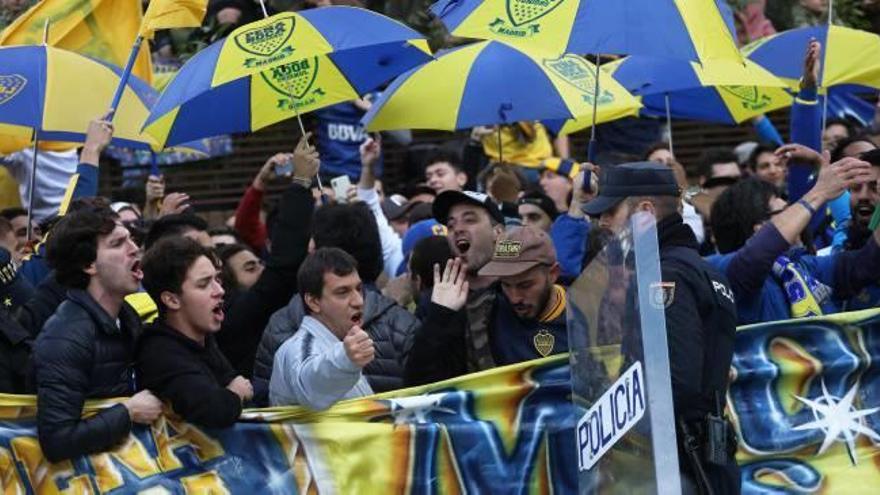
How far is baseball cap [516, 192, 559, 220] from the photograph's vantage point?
11.1m

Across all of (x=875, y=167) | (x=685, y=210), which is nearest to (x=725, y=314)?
(x=875, y=167)

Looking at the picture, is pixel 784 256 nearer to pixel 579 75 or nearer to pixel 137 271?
pixel 579 75

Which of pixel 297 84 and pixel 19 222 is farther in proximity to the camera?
pixel 19 222

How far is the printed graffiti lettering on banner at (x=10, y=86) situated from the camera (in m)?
9.23

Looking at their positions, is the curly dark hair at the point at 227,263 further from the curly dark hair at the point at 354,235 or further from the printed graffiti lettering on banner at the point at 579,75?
the printed graffiti lettering on banner at the point at 579,75

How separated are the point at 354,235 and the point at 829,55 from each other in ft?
11.7

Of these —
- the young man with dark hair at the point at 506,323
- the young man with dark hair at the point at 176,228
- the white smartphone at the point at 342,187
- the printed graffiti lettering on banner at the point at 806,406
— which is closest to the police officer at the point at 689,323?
the young man with dark hair at the point at 506,323

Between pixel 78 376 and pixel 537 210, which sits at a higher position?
pixel 537 210

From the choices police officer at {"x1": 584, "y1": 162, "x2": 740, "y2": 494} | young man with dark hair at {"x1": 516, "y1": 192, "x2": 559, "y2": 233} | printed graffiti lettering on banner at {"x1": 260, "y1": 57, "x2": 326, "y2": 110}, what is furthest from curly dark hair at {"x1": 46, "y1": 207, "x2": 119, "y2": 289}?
young man with dark hair at {"x1": 516, "y1": 192, "x2": 559, "y2": 233}

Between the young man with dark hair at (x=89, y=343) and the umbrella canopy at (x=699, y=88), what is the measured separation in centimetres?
399

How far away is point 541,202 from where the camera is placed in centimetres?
1114

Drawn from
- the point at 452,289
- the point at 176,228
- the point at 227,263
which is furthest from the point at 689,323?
the point at 227,263

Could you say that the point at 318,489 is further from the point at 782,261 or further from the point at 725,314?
the point at 782,261

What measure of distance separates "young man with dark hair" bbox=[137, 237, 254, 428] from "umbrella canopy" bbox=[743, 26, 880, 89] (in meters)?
4.73
